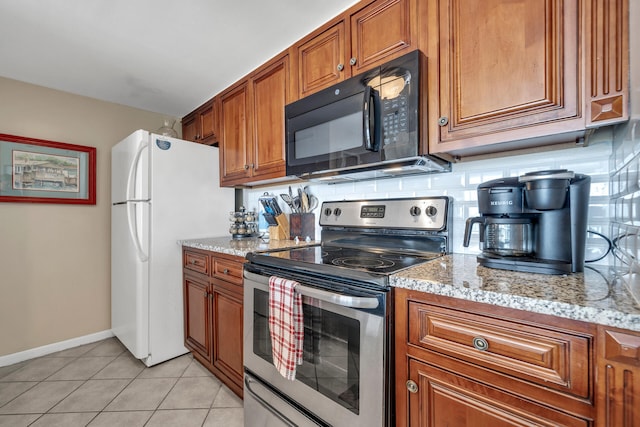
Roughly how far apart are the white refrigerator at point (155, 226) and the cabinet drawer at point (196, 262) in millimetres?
114

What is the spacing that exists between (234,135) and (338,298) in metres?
1.72

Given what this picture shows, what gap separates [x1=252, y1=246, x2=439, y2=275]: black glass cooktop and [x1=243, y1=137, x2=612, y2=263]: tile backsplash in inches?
11.4

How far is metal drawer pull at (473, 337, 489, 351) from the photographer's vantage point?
0.74m

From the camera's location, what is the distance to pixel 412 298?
881 mm

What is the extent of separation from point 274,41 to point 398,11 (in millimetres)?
804

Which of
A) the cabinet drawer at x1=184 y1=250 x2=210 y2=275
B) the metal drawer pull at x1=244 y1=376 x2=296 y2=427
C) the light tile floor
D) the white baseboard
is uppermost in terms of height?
the cabinet drawer at x1=184 y1=250 x2=210 y2=275

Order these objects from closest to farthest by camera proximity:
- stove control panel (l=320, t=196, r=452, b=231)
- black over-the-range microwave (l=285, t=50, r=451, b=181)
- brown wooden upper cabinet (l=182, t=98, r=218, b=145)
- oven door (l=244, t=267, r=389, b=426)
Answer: oven door (l=244, t=267, r=389, b=426)
black over-the-range microwave (l=285, t=50, r=451, b=181)
stove control panel (l=320, t=196, r=452, b=231)
brown wooden upper cabinet (l=182, t=98, r=218, b=145)

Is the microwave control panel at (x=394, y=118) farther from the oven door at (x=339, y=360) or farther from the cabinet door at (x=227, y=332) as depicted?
the cabinet door at (x=227, y=332)

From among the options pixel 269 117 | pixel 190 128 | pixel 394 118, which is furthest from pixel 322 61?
pixel 190 128

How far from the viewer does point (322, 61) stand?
1.56m

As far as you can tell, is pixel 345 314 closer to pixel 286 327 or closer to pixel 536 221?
pixel 286 327

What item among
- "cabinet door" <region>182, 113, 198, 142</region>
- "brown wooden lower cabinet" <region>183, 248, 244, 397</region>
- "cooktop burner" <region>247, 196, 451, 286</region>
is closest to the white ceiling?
"cabinet door" <region>182, 113, 198, 142</region>

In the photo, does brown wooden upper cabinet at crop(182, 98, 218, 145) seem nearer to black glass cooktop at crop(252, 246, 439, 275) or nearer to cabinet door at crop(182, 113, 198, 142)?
cabinet door at crop(182, 113, 198, 142)

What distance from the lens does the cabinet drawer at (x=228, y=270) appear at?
164 centimetres
